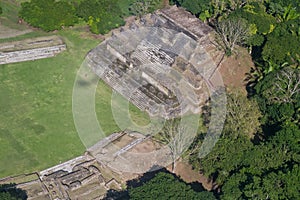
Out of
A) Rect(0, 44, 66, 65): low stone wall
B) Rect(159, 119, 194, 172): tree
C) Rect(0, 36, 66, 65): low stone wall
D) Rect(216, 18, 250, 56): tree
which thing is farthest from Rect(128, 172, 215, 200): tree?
Rect(0, 36, 66, 65): low stone wall

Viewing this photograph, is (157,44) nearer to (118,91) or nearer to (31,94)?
(118,91)

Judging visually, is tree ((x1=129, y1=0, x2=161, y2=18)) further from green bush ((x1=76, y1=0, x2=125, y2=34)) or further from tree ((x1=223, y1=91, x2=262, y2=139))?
tree ((x1=223, y1=91, x2=262, y2=139))

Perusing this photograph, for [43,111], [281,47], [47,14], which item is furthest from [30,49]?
[281,47]

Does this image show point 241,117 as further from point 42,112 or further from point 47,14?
Answer: point 47,14

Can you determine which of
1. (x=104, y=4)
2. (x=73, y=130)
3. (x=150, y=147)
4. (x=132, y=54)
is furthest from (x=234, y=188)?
(x=104, y=4)

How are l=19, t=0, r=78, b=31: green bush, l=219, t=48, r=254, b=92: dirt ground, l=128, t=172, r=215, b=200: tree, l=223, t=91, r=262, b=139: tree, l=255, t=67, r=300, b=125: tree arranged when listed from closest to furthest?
l=128, t=172, r=215, b=200: tree
l=223, t=91, r=262, b=139: tree
l=255, t=67, r=300, b=125: tree
l=219, t=48, r=254, b=92: dirt ground
l=19, t=0, r=78, b=31: green bush

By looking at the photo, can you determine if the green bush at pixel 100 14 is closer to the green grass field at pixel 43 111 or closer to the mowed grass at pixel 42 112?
the green grass field at pixel 43 111

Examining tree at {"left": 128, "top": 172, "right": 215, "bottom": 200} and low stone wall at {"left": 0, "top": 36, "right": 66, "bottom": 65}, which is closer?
tree at {"left": 128, "top": 172, "right": 215, "bottom": 200}
